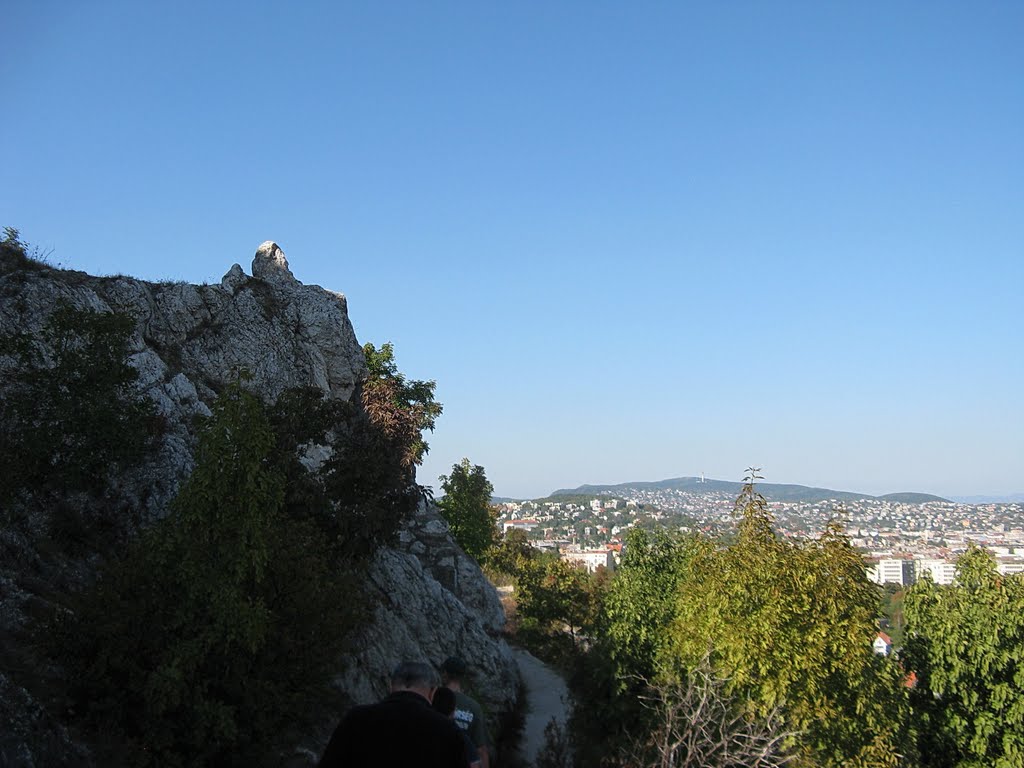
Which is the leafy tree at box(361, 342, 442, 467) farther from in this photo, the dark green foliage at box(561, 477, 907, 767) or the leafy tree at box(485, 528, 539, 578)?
the dark green foliage at box(561, 477, 907, 767)

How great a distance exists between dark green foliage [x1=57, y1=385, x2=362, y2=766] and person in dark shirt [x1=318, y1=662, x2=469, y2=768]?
640cm

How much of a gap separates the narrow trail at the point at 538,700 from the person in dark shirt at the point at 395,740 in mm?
16371

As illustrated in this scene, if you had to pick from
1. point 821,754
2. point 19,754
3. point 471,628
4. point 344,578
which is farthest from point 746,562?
point 471,628

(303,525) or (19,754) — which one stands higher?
(303,525)

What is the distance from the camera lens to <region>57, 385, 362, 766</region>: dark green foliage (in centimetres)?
927

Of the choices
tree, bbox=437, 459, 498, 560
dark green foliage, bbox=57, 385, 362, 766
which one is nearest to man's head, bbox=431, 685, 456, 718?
dark green foliage, bbox=57, 385, 362, 766

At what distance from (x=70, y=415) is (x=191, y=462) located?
3.53 m

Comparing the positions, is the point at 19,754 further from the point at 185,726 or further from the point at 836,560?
the point at 836,560

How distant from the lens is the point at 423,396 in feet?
147

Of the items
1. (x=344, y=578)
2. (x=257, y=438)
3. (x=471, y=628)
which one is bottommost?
(x=471, y=628)

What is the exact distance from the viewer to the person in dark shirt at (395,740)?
3635mm

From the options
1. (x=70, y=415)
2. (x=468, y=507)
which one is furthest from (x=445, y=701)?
(x=468, y=507)

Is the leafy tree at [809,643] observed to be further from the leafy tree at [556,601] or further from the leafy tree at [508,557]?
the leafy tree at [508,557]

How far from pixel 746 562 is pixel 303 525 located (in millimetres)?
8082
